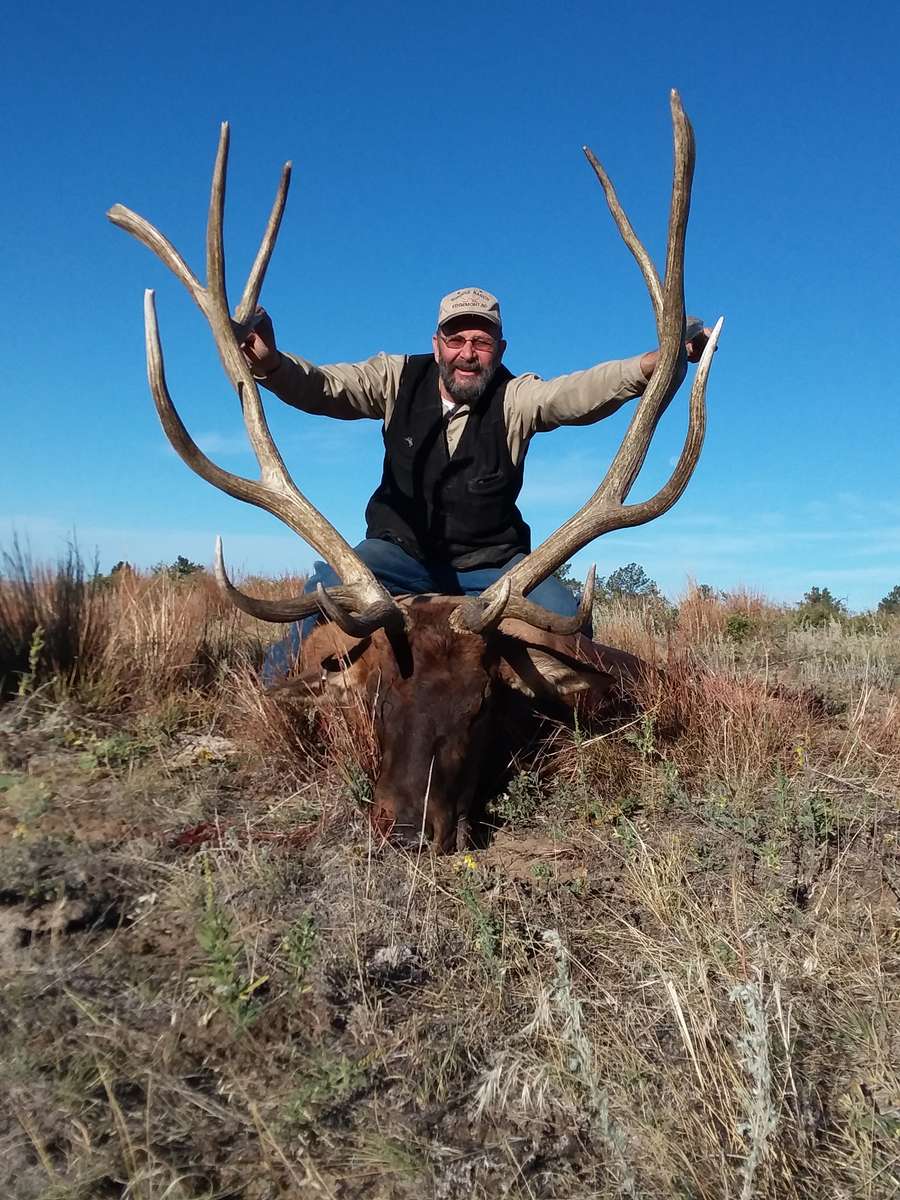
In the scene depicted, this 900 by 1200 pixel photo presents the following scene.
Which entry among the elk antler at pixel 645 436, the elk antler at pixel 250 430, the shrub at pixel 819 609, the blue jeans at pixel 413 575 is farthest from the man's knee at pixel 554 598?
the shrub at pixel 819 609

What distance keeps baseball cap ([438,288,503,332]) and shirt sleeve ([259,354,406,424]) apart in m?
0.41

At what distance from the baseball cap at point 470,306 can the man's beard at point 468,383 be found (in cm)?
26

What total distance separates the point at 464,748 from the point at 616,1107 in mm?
1662

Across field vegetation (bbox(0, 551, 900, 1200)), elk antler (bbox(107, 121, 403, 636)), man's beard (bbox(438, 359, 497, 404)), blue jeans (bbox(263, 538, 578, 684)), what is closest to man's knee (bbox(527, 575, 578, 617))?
blue jeans (bbox(263, 538, 578, 684))

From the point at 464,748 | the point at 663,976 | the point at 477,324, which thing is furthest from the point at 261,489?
the point at 663,976

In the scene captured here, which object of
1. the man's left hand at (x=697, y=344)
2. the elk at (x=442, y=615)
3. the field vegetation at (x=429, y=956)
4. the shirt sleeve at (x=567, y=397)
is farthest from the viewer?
the shirt sleeve at (x=567, y=397)

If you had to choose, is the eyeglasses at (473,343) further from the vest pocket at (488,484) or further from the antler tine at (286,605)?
the antler tine at (286,605)

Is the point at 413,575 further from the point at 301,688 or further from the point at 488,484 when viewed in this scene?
the point at 301,688

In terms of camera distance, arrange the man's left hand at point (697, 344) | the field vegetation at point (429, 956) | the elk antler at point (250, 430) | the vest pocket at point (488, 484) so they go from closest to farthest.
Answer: the field vegetation at point (429, 956) < the elk antler at point (250, 430) < the man's left hand at point (697, 344) < the vest pocket at point (488, 484)

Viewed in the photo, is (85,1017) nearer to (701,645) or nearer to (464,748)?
(464,748)

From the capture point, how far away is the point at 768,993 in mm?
1928

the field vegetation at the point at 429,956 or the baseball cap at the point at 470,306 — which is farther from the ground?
the baseball cap at the point at 470,306

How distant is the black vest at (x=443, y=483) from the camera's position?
493cm

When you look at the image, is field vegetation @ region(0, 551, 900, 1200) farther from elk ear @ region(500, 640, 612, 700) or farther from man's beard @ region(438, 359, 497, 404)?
man's beard @ region(438, 359, 497, 404)
